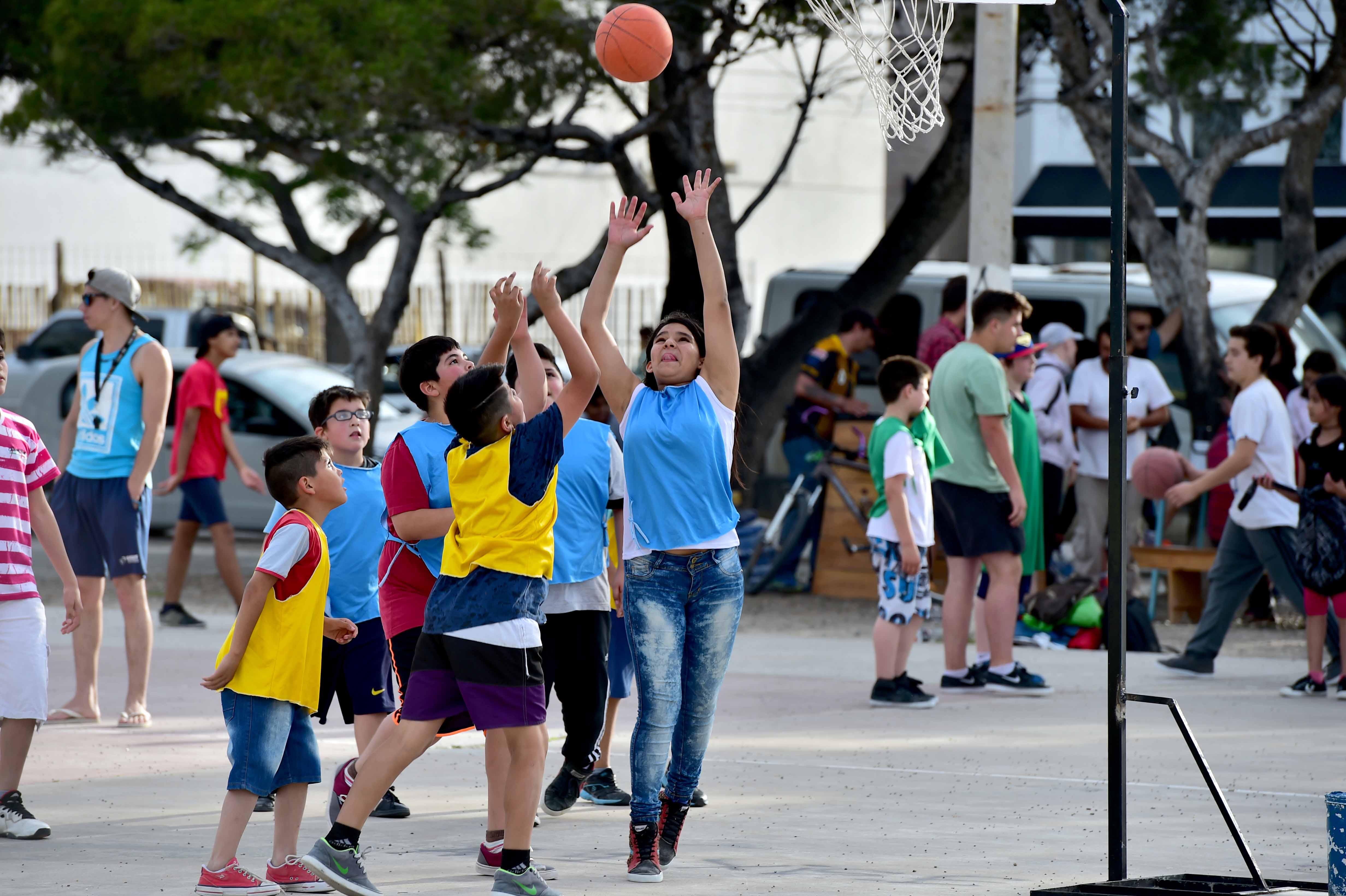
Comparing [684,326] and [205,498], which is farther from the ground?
[684,326]

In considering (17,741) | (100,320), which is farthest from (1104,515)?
(17,741)

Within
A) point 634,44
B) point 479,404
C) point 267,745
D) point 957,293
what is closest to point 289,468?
point 479,404

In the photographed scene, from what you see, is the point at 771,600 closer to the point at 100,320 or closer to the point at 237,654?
the point at 100,320

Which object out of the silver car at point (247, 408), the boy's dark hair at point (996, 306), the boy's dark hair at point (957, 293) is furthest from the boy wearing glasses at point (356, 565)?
the silver car at point (247, 408)

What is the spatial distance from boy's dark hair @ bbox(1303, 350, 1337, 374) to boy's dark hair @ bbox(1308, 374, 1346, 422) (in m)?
1.82

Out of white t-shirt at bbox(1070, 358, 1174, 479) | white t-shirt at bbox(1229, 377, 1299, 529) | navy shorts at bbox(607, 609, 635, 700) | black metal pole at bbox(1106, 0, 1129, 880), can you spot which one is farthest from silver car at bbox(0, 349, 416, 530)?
black metal pole at bbox(1106, 0, 1129, 880)

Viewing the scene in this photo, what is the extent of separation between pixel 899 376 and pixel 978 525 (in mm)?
977

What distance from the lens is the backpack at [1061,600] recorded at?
10867mm

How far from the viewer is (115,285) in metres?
7.88

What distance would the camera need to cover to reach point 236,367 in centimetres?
1591

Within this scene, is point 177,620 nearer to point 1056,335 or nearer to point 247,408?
point 247,408

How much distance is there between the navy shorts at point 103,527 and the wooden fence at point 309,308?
15.5 meters

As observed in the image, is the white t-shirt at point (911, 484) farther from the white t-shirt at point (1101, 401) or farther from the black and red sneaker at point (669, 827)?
the white t-shirt at point (1101, 401)

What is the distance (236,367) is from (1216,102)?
34.9 ft
